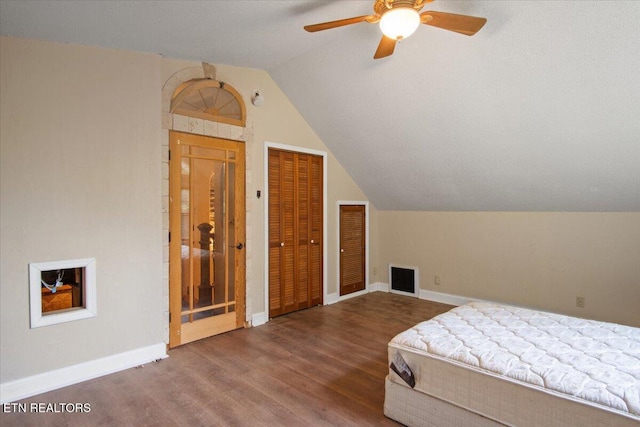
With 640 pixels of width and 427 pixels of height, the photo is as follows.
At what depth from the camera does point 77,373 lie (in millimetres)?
2844

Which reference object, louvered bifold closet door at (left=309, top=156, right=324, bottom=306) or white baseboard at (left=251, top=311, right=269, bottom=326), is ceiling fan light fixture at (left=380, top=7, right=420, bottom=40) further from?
white baseboard at (left=251, top=311, right=269, bottom=326)

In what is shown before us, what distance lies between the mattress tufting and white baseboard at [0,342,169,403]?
2262 mm

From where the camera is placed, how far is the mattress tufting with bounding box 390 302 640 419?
1795 millimetres

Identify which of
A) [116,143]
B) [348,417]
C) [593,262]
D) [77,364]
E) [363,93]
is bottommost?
[348,417]

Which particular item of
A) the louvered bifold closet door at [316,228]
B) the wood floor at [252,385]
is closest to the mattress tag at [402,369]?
the wood floor at [252,385]

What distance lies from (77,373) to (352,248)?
376 centimetres

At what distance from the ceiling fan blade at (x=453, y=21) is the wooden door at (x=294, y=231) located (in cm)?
260

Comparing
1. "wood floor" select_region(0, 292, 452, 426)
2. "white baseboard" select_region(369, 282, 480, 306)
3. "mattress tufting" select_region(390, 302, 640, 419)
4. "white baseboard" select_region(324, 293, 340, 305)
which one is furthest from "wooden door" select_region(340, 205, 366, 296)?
"mattress tufting" select_region(390, 302, 640, 419)

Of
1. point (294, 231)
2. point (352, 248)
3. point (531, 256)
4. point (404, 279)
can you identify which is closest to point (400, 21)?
point (294, 231)

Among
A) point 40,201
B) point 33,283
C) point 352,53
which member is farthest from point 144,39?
point 33,283

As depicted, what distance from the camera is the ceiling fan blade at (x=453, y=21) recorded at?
213cm

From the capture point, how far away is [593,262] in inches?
160

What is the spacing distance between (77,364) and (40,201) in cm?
133

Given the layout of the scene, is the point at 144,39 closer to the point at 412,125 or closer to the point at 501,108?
the point at 412,125
